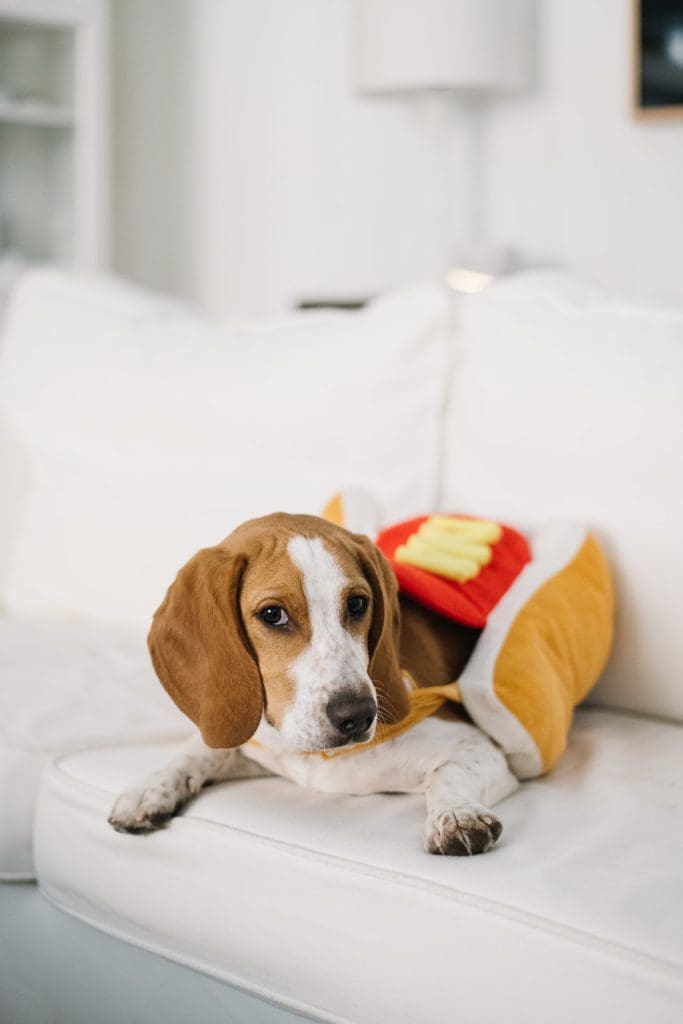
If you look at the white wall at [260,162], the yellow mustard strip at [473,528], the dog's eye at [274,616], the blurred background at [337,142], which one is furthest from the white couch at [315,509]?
the white wall at [260,162]

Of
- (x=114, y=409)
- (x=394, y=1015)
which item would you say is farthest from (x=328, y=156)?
(x=394, y=1015)

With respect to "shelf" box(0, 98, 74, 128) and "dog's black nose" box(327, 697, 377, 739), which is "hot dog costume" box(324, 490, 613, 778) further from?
"shelf" box(0, 98, 74, 128)

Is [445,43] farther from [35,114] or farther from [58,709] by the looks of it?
[58,709]

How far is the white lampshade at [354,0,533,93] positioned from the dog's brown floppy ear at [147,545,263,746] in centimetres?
235

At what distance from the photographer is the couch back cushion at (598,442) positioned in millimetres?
1540

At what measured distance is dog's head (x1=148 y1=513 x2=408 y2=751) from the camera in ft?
3.63

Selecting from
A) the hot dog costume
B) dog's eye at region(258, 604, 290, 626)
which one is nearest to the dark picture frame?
the hot dog costume

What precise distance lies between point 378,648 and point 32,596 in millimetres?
913

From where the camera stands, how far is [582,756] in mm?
1429

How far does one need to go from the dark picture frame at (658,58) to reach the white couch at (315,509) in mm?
1625

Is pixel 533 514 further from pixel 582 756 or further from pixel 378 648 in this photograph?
pixel 378 648

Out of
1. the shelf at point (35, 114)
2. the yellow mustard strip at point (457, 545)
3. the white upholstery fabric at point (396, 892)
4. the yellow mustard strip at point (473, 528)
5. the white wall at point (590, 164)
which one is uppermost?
the shelf at point (35, 114)

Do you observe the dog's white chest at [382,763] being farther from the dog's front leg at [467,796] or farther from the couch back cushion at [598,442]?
the couch back cushion at [598,442]

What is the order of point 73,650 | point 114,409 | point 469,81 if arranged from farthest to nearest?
point 469,81 → point 114,409 → point 73,650
